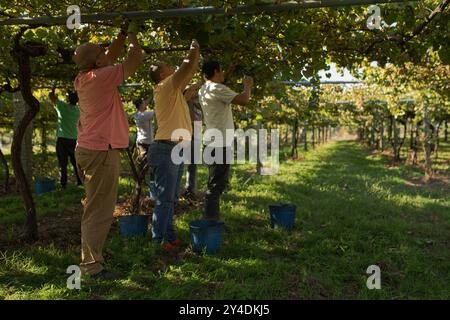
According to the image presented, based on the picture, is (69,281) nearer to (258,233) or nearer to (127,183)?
(258,233)

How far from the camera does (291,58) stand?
4.03 m

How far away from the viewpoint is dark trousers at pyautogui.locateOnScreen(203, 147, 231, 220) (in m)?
4.27

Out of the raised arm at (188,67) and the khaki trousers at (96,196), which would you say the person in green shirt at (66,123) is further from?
the khaki trousers at (96,196)

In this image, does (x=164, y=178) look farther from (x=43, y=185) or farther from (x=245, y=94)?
(x=43, y=185)

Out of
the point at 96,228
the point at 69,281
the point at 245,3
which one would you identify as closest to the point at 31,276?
the point at 69,281

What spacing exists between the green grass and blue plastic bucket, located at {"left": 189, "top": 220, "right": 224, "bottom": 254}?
3.9 inches

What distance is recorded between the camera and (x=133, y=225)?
4.27m

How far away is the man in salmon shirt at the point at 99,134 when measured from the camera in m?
3.02

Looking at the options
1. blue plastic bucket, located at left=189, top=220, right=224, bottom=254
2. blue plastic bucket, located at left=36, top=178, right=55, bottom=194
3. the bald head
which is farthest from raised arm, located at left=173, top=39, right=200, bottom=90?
blue plastic bucket, located at left=36, top=178, right=55, bottom=194

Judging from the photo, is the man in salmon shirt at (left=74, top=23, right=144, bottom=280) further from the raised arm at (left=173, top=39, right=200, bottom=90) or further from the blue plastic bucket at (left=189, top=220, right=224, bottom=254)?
the blue plastic bucket at (left=189, top=220, right=224, bottom=254)

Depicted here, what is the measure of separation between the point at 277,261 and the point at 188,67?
1.77 metres

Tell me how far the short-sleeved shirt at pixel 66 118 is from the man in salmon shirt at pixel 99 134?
398 centimetres

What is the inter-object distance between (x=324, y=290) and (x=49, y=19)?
2770 millimetres

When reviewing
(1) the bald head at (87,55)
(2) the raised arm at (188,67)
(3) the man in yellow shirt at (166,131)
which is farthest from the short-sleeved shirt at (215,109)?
(1) the bald head at (87,55)
